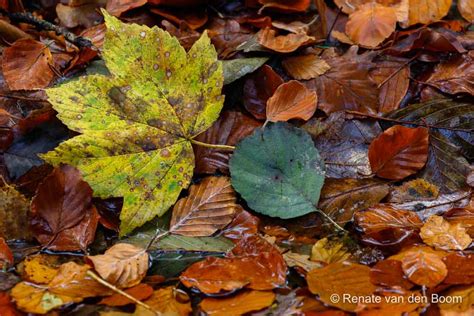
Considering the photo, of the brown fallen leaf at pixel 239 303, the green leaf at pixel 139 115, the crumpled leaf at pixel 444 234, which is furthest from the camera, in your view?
the green leaf at pixel 139 115

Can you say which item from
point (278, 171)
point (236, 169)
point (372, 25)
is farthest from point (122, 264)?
point (372, 25)

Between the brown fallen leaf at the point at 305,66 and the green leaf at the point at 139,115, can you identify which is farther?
the brown fallen leaf at the point at 305,66

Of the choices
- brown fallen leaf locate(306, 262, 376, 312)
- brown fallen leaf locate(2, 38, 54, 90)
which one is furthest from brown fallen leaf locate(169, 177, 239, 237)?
brown fallen leaf locate(2, 38, 54, 90)

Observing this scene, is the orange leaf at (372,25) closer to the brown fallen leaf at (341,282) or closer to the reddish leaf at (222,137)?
the reddish leaf at (222,137)

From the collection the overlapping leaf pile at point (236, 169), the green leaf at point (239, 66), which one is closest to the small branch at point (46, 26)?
the overlapping leaf pile at point (236, 169)

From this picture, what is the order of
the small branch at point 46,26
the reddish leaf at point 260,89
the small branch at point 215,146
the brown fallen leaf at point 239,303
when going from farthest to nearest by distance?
the small branch at point 46,26 < the reddish leaf at point 260,89 < the small branch at point 215,146 < the brown fallen leaf at point 239,303

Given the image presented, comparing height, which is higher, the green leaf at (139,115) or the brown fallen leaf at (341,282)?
the green leaf at (139,115)

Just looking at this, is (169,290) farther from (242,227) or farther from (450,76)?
(450,76)

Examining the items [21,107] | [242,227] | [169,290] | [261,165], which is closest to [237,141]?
[261,165]
